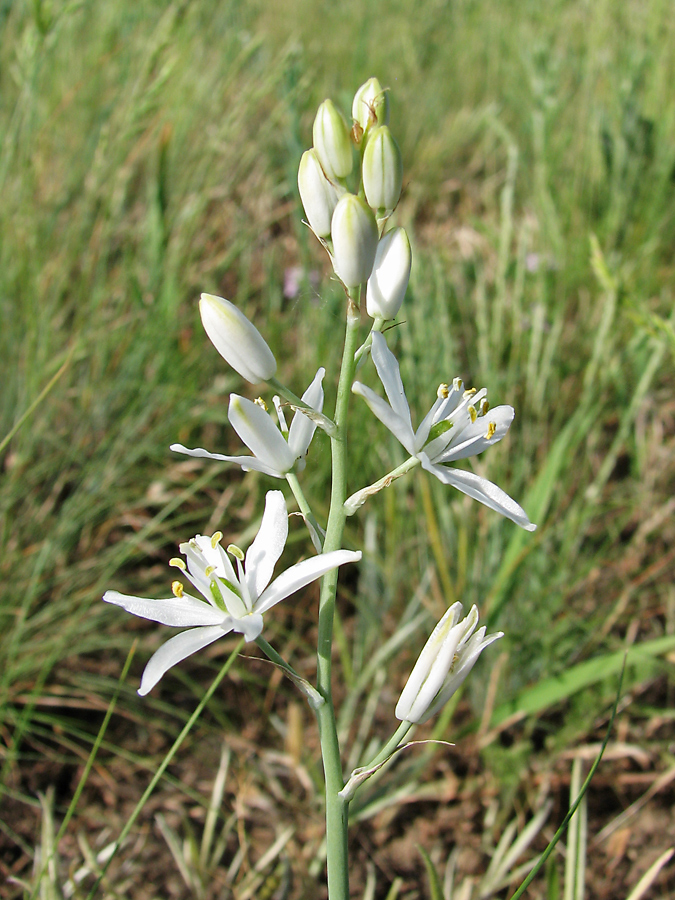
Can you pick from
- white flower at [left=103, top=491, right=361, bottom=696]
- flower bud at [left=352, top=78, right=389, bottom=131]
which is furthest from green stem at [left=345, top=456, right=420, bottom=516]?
flower bud at [left=352, top=78, right=389, bottom=131]

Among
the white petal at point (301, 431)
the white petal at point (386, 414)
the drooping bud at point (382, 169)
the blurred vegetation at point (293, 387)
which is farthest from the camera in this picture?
the blurred vegetation at point (293, 387)

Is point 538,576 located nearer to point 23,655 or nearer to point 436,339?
point 436,339

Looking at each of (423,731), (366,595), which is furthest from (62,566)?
(423,731)

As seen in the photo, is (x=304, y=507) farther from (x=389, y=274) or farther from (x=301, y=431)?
(x=389, y=274)

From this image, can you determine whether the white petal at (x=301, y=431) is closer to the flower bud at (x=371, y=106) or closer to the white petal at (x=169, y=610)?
the white petal at (x=169, y=610)

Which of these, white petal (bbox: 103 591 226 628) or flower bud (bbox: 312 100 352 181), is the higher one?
flower bud (bbox: 312 100 352 181)

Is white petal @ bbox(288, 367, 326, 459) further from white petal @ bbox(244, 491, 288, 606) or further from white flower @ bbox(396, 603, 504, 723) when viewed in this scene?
white flower @ bbox(396, 603, 504, 723)

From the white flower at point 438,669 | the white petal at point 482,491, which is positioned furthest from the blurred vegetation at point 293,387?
the white flower at point 438,669
